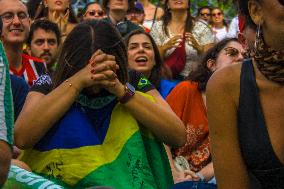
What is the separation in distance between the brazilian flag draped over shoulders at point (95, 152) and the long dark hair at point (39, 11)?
5113 millimetres

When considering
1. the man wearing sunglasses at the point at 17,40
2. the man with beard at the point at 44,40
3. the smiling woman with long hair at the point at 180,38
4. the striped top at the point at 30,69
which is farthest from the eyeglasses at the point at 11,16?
the smiling woman with long hair at the point at 180,38

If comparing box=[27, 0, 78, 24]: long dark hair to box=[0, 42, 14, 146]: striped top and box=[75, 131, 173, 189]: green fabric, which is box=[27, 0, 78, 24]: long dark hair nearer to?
box=[75, 131, 173, 189]: green fabric

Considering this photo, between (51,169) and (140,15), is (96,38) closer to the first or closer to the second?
(51,169)

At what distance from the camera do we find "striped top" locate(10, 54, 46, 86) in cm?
666

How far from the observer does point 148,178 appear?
170 inches

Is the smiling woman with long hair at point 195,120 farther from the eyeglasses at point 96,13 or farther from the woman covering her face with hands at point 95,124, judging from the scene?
the eyeglasses at point 96,13

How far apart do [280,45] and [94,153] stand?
5.67 ft

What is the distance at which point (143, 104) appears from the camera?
4426 millimetres

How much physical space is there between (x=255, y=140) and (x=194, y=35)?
570 cm

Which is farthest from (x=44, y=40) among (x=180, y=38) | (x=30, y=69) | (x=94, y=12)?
(x=94, y=12)

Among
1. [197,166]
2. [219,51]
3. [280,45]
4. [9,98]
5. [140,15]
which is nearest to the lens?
[9,98]

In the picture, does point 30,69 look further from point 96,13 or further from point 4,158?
point 4,158

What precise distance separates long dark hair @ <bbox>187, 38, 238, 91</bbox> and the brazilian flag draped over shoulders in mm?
1945

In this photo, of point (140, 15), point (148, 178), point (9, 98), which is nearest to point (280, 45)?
point (9, 98)
